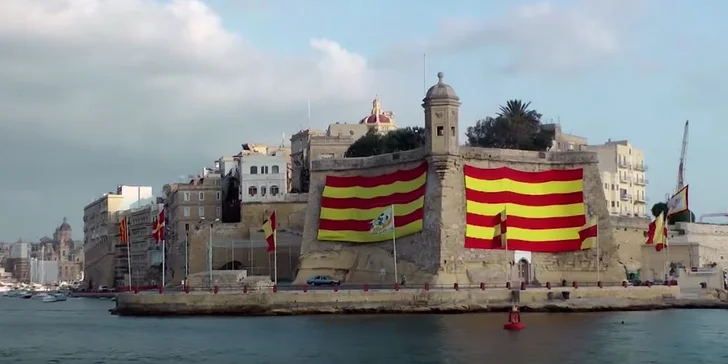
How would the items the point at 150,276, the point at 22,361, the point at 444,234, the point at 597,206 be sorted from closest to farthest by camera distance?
the point at 22,361
the point at 444,234
the point at 597,206
the point at 150,276

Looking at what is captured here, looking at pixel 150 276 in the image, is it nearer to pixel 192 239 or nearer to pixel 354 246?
pixel 192 239

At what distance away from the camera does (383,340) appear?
44031 mm

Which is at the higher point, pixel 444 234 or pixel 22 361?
pixel 444 234

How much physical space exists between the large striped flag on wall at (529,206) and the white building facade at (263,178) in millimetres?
30446

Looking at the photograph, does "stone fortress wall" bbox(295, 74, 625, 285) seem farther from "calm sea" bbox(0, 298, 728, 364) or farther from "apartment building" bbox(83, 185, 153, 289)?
"apartment building" bbox(83, 185, 153, 289)

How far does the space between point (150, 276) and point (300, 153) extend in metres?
19.0

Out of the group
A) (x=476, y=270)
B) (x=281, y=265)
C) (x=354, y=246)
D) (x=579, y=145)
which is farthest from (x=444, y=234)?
(x=579, y=145)

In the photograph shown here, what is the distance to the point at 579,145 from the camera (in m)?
109

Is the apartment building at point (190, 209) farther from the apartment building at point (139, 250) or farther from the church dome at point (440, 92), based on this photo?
the church dome at point (440, 92)

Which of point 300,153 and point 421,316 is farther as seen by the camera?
point 300,153

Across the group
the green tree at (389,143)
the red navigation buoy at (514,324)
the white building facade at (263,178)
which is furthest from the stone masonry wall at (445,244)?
the white building facade at (263,178)

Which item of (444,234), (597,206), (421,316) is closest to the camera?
(421,316)

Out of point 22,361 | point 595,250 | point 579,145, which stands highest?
point 579,145

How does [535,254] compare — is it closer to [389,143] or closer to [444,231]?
[444,231]
